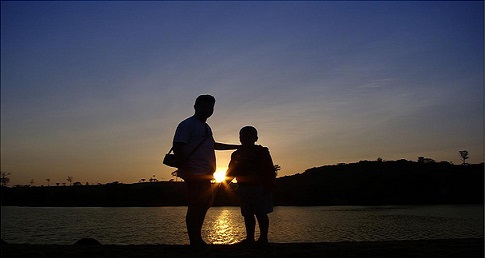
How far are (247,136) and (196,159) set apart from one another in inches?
43.5

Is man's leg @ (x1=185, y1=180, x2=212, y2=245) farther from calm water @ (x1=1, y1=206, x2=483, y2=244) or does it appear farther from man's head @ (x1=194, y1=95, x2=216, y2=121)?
calm water @ (x1=1, y1=206, x2=483, y2=244)

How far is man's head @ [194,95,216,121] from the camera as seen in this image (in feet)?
20.3

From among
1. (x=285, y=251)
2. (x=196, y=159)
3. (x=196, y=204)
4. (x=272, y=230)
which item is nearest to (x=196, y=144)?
(x=196, y=159)

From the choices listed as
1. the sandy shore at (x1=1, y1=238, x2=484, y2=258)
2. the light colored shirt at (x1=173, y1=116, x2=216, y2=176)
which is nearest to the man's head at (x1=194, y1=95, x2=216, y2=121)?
the light colored shirt at (x1=173, y1=116, x2=216, y2=176)

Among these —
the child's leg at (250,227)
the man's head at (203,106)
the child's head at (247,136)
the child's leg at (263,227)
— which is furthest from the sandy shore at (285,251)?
the man's head at (203,106)

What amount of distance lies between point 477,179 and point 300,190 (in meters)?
43.7

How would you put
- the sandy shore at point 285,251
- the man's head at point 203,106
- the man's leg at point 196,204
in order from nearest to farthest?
the sandy shore at point 285,251 < the man's leg at point 196,204 < the man's head at point 203,106

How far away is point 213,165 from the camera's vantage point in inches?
244

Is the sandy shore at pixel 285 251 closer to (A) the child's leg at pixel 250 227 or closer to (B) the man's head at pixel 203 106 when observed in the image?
(A) the child's leg at pixel 250 227

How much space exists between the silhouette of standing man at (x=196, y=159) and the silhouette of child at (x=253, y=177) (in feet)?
2.10

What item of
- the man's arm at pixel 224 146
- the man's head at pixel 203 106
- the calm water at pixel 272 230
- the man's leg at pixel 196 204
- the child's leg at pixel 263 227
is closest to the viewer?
the man's leg at pixel 196 204

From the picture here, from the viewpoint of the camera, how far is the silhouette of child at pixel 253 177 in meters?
6.67

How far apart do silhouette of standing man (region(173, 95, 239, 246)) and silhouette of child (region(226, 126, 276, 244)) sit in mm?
640

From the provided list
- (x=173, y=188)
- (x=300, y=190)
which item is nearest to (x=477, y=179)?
(x=300, y=190)
